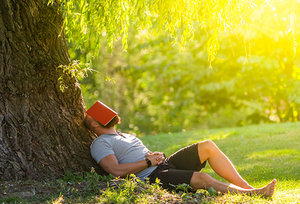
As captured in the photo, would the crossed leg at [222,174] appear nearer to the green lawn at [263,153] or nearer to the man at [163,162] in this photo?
the man at [163,162]

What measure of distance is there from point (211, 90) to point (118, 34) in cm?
1177

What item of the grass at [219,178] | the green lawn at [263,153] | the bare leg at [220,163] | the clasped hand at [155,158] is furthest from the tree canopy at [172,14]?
the green lawn at [263,153]

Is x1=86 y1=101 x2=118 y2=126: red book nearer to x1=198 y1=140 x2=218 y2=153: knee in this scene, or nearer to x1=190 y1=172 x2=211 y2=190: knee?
x1=198 y1=140 x2=218 y2=153: knee

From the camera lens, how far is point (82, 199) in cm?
387

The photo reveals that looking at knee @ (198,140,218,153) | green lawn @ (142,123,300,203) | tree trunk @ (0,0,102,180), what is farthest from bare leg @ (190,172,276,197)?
tree trunk @ (0,0,102,180)

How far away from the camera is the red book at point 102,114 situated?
15.5 feet

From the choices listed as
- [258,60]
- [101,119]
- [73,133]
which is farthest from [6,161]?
[258,60]

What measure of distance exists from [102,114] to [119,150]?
48 cm

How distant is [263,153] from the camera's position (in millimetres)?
7625

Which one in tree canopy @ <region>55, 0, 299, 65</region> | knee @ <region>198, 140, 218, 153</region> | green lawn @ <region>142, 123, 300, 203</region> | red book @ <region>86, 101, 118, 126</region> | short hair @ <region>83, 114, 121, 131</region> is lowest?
green lawn @ <region>142, 123, 300, 203</region>

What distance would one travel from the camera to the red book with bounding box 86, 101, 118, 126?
472 cm

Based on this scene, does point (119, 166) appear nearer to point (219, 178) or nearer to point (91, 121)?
point (91, 121)

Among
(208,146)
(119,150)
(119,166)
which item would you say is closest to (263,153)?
(208,146)

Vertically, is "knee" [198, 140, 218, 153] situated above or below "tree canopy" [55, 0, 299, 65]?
below
